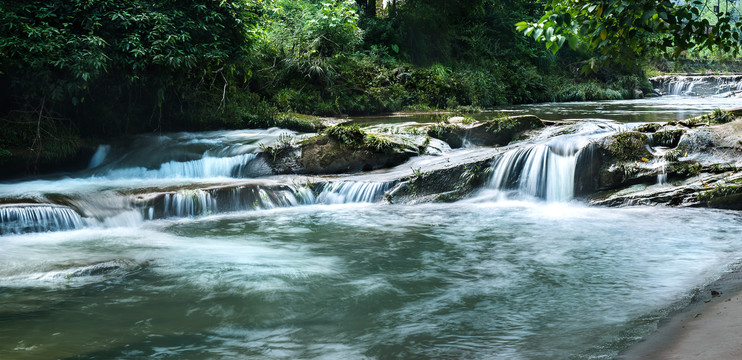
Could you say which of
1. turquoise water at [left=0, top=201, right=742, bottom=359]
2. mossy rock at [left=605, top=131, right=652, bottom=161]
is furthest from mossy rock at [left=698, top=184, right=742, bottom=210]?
mossy rock at [left=605, top=131, right=652, bottom=161]

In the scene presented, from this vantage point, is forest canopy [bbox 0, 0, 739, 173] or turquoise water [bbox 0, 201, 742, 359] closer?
turquoise water [bbox 0, 201, 742, 359]

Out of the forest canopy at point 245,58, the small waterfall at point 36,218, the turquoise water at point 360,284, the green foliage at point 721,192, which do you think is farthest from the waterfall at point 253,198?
the green foliage at point 721,192

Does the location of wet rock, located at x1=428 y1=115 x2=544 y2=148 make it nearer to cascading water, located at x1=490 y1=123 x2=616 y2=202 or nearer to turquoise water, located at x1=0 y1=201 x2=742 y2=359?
cascading water, located at x1=490 y1=123 x2=616 y2=202

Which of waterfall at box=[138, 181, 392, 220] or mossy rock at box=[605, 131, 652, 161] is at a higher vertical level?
mossy rock at box=[605, 131, 652, 161]

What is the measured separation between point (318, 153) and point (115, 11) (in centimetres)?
458

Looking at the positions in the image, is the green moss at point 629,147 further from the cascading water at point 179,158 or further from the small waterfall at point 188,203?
the small waterfall at point 188,203

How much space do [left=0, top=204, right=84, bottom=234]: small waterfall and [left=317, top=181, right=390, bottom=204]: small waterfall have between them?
383 cm

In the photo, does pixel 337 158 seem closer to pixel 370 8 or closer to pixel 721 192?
pixel 721 192

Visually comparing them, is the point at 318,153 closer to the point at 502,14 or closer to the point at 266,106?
the point at 266,106

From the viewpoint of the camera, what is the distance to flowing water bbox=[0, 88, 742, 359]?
4.23 metres

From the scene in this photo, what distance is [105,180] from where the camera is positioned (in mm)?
10859

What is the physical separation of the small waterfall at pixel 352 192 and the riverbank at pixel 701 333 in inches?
232

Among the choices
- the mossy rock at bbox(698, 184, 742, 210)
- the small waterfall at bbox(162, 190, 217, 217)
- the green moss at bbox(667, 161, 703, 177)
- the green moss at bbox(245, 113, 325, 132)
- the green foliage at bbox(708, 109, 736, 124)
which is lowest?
the mossy rock at bbox(698, 184, 742, 210)

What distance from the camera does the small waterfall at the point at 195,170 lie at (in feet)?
36.9
